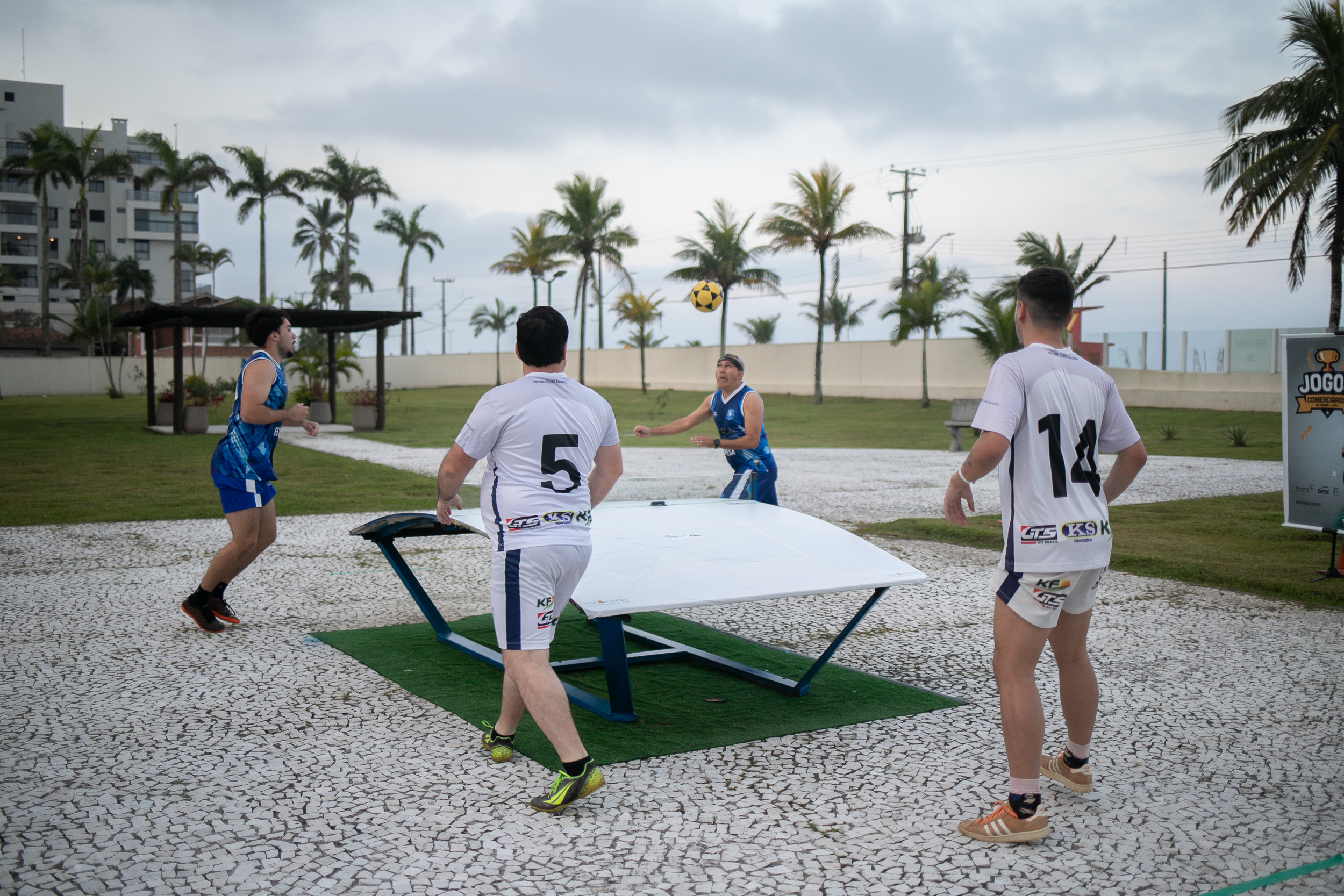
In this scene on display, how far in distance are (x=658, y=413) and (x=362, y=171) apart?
22.8m

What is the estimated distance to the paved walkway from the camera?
9.46 ft

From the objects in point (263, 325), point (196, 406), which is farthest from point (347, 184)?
point (263, 325)

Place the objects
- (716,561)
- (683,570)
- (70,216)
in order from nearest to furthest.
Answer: (683,570) → (716,561) → (70,216)

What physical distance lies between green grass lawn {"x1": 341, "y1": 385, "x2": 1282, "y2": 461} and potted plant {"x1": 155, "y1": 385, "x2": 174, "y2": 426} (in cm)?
545

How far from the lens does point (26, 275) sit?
69188mm

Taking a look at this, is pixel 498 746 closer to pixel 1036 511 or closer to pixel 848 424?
pixel 1036 511

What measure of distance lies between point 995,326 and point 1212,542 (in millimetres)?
22954

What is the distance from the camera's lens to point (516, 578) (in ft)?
10.8

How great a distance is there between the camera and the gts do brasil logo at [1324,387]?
7.52 meters

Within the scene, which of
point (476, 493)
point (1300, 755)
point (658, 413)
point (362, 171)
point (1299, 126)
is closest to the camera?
point (1300, 755)

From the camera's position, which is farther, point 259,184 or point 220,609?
point 259,184

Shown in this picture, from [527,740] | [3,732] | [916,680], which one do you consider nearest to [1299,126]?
[916,680]

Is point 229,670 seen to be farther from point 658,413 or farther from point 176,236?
point 176,236

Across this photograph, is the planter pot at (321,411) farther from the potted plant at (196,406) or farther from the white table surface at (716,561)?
the white table surface at (716,561)
